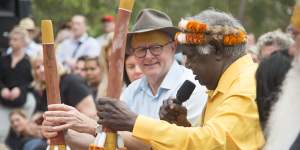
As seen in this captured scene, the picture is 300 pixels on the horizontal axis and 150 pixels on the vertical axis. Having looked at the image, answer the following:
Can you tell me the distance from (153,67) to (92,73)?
5.00 metres

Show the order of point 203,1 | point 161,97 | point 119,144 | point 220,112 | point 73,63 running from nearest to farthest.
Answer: point 220,112, point 119,144, point 161,97, point 73,63, point 203,1

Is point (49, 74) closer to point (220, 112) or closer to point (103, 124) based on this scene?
point (103, 124)

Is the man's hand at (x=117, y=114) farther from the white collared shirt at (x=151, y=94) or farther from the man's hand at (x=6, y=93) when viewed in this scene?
the man's hand at (x=6, y=93)

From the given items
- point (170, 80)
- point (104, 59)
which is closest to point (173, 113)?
point (170, 80)

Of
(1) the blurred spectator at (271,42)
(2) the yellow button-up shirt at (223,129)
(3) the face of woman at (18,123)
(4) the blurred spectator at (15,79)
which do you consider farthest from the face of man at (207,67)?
(4) the blurred spectator at (15,79)

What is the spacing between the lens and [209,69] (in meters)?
5.18

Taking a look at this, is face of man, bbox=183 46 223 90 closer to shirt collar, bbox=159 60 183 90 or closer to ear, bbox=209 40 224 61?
ear, bbox=209 40 224 61

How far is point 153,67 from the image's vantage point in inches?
252

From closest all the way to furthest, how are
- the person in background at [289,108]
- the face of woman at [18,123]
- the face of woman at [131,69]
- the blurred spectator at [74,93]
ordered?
1. the person in background at [289,108]
2. the face of woman at [131,69]
3. the blurred spectator at [74,93]
4. the face of woman at [18,123]

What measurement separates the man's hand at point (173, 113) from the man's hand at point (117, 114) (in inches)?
14.6

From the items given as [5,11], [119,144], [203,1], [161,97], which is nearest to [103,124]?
[119,144]

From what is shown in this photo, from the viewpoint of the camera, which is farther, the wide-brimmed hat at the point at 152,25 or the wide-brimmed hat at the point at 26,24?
the wide-brimmed hat at the point at 26,24

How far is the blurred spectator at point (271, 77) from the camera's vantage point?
414 centimetres

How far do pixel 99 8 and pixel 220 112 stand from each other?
14.7 metres
